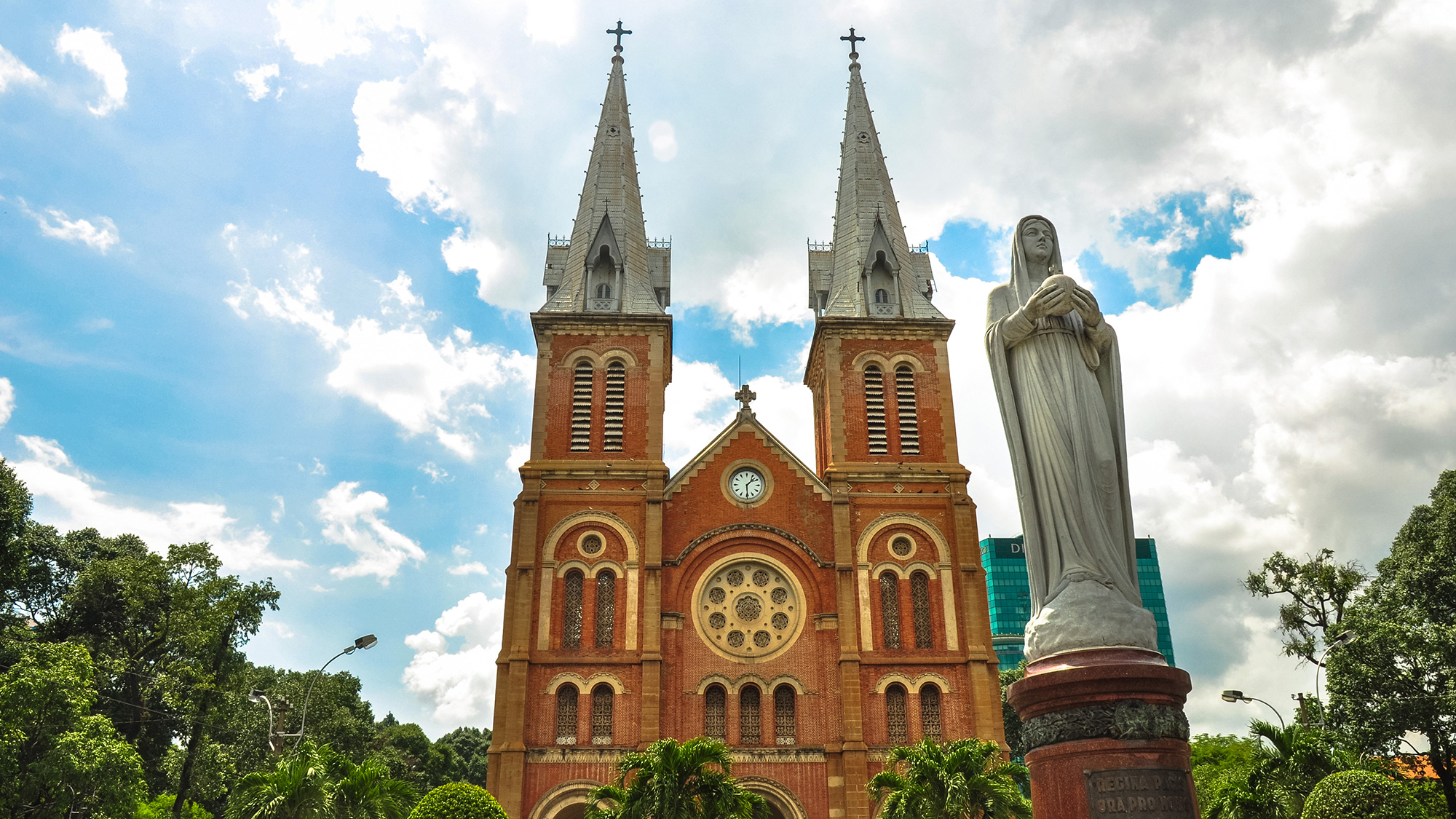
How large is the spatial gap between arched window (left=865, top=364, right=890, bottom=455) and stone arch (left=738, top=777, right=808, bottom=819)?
1014cm

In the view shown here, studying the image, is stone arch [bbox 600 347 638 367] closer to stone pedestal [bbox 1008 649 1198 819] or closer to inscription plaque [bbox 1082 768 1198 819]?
stone pedestal [bbox 1008 649 1198 819]

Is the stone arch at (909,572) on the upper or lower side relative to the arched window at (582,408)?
lower

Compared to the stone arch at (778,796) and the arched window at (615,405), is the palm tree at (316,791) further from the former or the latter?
the arched window at (615,405)

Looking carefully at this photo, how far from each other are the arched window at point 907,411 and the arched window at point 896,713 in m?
7.18

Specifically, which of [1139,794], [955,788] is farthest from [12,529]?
[1139,794]

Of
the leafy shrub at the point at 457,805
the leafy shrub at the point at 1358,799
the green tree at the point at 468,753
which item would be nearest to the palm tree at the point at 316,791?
the leafy shrub at the point at 457,805

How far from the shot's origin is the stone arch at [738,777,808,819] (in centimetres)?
2662

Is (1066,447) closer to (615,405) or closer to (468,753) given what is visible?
(615,405)

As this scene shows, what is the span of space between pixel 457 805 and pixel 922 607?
15028 mm

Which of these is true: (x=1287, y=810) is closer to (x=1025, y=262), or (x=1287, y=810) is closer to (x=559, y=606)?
(x=1025, y=262)

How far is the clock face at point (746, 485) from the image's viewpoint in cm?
3092

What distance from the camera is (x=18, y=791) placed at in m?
20.5

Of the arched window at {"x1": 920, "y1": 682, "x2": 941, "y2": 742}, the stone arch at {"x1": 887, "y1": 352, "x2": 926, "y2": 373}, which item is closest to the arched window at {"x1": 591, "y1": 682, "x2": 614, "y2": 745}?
the arched window at {"x1": 920, "y1": 682, "x2": 941, "y2": 742}

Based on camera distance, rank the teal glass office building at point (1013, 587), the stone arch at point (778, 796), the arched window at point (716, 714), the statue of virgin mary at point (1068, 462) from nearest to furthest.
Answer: the statue of virgin mary at point (1068, 462)
the stone arch at point (778, 796)
the arched window at point (716, 714)
the teal glass office building at point (1013, 587)
